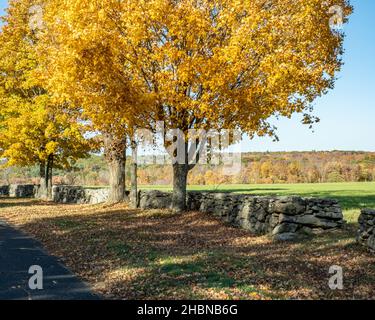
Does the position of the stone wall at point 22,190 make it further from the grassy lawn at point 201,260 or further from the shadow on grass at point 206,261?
the shadow on grass at point 206,261

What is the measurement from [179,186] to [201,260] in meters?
10.0

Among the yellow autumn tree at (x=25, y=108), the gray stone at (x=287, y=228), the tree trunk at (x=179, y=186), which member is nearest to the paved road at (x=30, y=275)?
the gray stone at (x=287, y=228)

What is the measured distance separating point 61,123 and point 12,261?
68.1 ft

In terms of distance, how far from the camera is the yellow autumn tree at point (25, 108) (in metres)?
31.5

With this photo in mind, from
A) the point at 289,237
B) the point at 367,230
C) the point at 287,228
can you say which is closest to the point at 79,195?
the point at 287,228

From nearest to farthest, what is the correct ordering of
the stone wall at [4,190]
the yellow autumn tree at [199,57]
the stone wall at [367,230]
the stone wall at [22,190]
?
the stone wall at [367,230] → the yellow autumn tree at [199,57] → the stone wall at [22,190] → the stone wall at [4,190]

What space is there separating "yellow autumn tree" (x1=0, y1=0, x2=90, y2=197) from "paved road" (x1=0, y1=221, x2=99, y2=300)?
1769 cm

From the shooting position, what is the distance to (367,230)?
39.6ft

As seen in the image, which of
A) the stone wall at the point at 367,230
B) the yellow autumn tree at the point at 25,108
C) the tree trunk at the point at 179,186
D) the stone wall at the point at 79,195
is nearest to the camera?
the stone wall at the point at 367,230

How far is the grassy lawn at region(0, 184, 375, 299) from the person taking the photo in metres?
8.55

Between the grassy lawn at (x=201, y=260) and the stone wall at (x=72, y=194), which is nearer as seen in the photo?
the grassy lawn at (x=201, y=260)

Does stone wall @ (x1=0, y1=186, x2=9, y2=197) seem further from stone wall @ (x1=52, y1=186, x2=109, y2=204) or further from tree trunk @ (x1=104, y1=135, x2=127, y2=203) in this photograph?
tree trunk @ (x1=104, y1=135, x2=127, y2=203)

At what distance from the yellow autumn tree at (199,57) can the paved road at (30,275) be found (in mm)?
6836

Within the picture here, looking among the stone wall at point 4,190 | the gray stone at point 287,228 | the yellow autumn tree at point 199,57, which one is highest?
the yellow autumn tree at point 199,57
